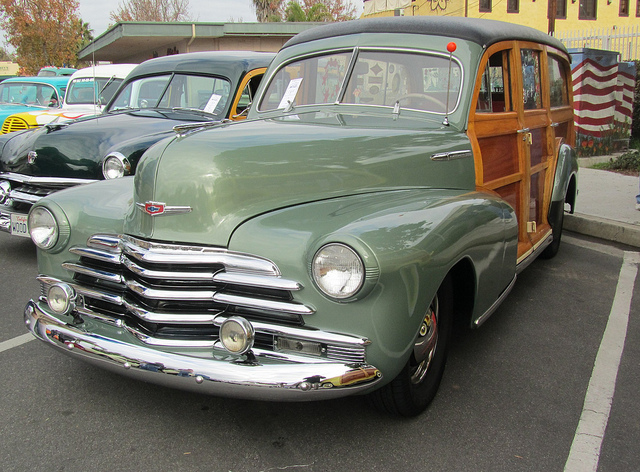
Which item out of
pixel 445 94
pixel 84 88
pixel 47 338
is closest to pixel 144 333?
pixel 47 338

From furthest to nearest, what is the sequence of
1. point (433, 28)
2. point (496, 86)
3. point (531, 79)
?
1. point (531, 79)
2. point (496, 86)
3. point (433, 28)

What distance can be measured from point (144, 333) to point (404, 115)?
1.87 metres

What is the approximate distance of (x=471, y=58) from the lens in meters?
3.40

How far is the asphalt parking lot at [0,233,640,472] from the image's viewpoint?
2.32 meters

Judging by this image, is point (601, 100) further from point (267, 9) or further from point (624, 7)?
point (267, 9)

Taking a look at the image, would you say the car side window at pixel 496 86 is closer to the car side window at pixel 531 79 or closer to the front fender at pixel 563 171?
the car side window at pixel 531 79

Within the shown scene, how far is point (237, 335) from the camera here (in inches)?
84.5

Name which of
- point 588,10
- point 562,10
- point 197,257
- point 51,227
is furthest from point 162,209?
point 588,10

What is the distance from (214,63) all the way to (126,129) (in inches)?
54.2

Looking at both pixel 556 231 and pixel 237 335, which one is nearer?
pixel 237 335

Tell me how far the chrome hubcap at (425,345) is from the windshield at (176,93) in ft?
13.0

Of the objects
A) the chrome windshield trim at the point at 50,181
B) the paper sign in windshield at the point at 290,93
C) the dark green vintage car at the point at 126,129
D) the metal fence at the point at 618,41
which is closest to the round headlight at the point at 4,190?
the dark green vintage car at the point at 126,129

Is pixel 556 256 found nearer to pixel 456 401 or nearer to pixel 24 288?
pixel 456 401

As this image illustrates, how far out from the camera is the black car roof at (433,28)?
3.46 m
